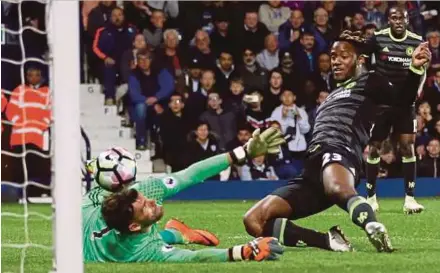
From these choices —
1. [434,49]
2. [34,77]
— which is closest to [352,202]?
[34,77]

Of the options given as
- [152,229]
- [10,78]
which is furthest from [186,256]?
[10,78]

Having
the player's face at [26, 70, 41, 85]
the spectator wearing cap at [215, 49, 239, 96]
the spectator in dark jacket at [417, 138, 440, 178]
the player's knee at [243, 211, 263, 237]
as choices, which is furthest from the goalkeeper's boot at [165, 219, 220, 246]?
the spectator in dark jacket at [417, 138, 440, 178]

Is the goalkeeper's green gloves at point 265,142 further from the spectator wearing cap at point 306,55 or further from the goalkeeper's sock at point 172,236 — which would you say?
the spectator wearing cap at point 306,55

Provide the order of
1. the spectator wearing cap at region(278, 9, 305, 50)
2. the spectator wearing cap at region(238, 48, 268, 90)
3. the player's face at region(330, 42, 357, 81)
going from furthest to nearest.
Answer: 1. the spectator wearing cap at region(278, 9, 305, 50)
2. the spectator wearing cap at region(238, 48, 268, 90)
3. the player's face at region(330, 42, 357, 81)

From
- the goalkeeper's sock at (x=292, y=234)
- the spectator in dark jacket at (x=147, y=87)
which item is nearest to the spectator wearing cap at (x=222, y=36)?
Answer: the spectator in dark jacket at (x=147, y=87)

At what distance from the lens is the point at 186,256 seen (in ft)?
27.2

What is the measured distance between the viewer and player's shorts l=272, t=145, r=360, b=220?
9.30 meters

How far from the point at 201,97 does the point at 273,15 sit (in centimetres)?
217

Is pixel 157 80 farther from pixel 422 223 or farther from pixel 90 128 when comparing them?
pixel 422 223

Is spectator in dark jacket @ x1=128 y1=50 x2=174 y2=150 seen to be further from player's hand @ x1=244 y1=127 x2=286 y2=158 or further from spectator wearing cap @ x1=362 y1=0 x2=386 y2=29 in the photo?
player's hand @ x1=244 y1=127 x2=286 y2=158

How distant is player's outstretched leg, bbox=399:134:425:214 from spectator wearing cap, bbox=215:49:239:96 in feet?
16.9

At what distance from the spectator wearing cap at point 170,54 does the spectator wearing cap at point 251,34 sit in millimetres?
1017

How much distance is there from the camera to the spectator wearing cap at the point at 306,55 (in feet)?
63.3

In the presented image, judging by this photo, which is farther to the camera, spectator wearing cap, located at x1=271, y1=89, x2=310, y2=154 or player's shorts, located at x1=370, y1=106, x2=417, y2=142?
spectator wearing cap, located at x1=271, y1=89, x2=310, y2=154
